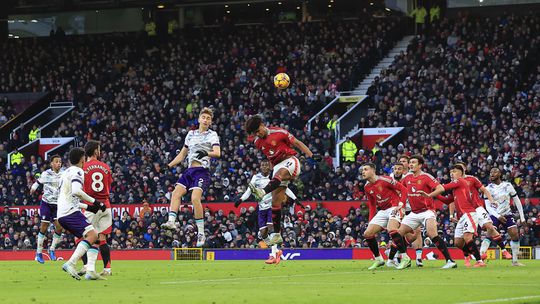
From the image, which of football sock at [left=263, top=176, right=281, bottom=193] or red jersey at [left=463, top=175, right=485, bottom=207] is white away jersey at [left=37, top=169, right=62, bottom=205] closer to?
football sock at [left=263, top=176, right=281, bottom=193]

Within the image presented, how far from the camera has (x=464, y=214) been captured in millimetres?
25234

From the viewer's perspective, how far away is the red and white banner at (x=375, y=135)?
4543 centimetres

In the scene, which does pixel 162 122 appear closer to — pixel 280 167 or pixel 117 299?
pixel 280 167

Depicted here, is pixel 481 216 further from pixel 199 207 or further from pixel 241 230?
pixel 241 230

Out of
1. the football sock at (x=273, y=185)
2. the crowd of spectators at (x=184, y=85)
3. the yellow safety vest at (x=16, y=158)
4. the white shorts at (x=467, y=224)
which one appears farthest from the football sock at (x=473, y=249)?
the yellow safety vest at (x=16, y=158)

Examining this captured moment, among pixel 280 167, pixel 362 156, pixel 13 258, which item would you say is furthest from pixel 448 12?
pixel 280 167

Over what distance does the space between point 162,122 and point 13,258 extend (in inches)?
502

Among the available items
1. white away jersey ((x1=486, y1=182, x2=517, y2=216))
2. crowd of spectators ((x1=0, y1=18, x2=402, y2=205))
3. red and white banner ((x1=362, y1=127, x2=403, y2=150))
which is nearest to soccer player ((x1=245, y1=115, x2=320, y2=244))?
white away jersey ((x1=486, y1=182, x2=517, y2=216))

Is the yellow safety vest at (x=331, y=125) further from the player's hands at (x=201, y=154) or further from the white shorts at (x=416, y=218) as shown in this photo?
the player's hands at (x=201, y=154)

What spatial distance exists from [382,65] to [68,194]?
35.4 metres

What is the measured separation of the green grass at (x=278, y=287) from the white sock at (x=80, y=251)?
0.44 meters

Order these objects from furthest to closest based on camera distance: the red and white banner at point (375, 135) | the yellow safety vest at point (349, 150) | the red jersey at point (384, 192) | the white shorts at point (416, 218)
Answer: the red and white banner at point (375, 135), the yellow safety vest at point (349, 150), the white shorts at point (416, 218), the red jersey at point (384, 192)

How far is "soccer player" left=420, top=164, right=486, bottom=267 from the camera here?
24.9 meters

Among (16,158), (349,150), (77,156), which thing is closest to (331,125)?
(349,150)
